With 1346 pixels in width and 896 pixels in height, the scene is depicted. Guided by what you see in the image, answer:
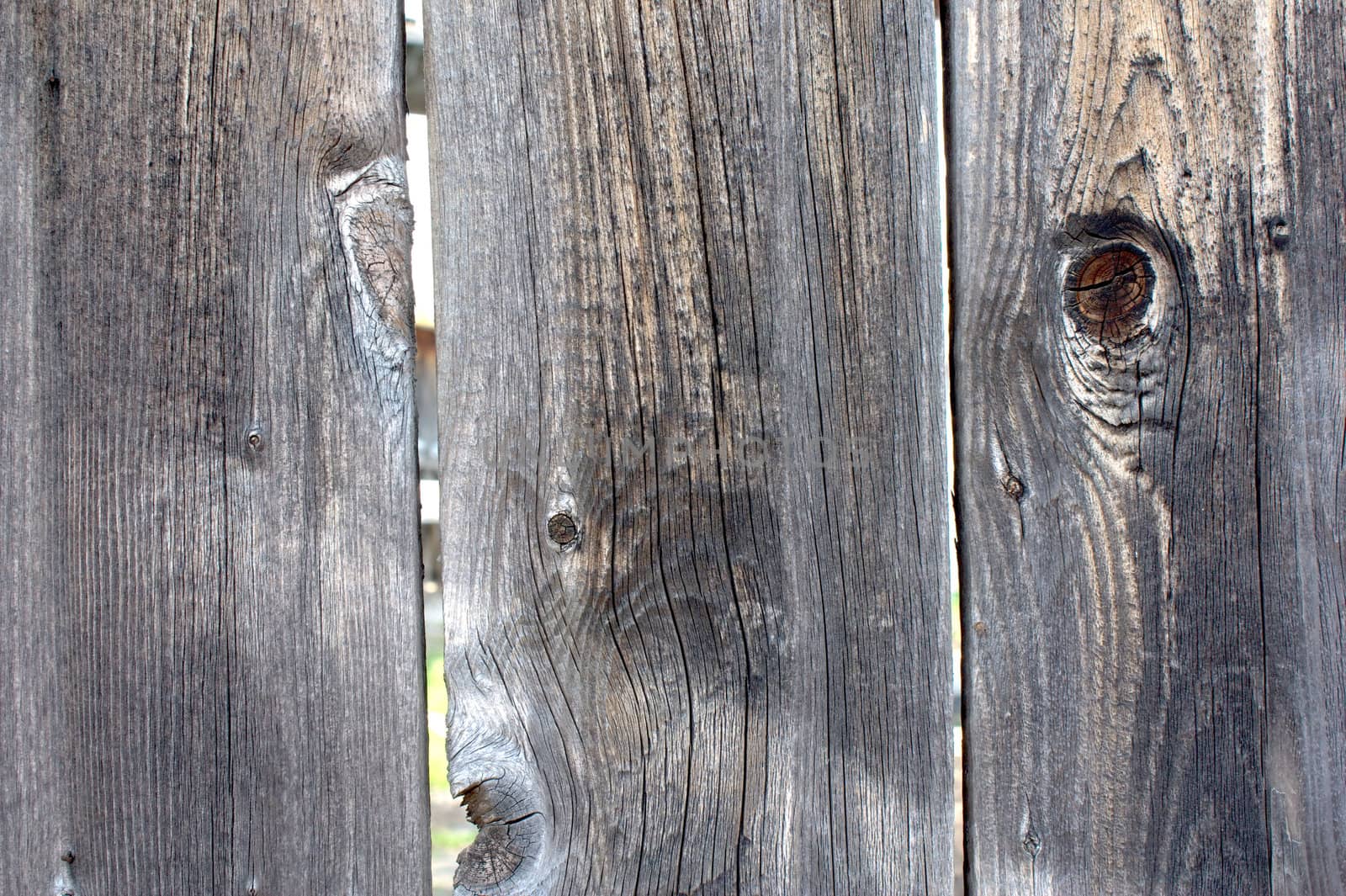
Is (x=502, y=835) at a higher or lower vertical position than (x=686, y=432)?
lower

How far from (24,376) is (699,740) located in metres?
0.92

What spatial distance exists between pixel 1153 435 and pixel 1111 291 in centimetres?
18

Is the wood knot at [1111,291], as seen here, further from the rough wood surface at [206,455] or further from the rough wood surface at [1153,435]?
the rough wood surface at [206,455]

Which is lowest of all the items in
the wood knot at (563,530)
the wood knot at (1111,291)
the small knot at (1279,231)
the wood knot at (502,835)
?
the wood knot at (502,835)

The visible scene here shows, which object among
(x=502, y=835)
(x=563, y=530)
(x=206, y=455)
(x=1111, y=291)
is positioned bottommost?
(x=502, y=835)

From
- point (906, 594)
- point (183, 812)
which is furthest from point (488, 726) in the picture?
point (906, 594)

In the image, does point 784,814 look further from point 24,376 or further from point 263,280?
point 24,376

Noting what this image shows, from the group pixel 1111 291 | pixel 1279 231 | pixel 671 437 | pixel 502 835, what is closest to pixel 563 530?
pixel 671 437

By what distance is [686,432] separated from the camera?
44.7 inches

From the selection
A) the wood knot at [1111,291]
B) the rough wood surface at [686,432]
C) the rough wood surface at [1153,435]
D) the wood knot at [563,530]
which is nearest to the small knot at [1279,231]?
the rough wood surface at [1153,435]

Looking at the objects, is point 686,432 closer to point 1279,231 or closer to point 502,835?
point 502,835

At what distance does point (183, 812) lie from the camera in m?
1.13

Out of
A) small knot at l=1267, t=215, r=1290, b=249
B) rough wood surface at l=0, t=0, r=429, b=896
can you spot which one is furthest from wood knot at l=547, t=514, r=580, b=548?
small knot at l=1267, t=215, r=1290, b=249

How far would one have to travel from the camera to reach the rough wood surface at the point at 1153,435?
1.13m
